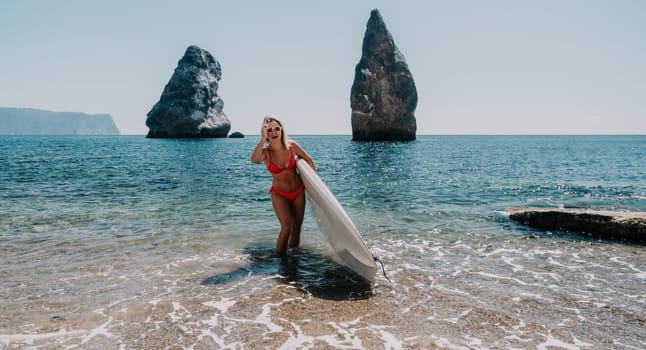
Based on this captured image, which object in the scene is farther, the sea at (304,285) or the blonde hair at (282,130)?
the blonde hair at (282,130)

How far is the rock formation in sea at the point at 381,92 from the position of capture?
86312 millimetres

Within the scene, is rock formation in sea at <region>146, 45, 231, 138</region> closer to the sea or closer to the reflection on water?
the sea

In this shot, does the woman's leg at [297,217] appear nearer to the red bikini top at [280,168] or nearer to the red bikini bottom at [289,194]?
the red bikini bottom at [289,194]

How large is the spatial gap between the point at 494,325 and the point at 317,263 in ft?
11.2

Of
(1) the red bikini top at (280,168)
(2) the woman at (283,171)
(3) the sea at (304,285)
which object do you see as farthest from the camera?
(1) the red bikini top at (280,168)

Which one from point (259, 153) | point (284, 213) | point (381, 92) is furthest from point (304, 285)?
point (381, 92)

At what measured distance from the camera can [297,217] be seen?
8.00 m

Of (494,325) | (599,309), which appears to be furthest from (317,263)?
(599,309)

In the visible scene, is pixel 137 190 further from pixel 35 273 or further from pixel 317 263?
pixel 317 263

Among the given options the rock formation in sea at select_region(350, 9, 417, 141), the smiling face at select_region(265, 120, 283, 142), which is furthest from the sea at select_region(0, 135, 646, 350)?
the rock formation in sea at select_region(350, 9, 417, 141)

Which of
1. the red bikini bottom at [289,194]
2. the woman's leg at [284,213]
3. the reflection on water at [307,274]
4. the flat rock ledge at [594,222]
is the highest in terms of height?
the red bikini bottom at [289,194]

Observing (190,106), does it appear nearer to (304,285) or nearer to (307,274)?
(307,274)

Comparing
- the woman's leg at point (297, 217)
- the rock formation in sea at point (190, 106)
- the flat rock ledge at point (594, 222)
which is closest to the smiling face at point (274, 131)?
the woman's leg at point (297, 217)

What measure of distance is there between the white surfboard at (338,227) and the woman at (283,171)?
0.67 ft
